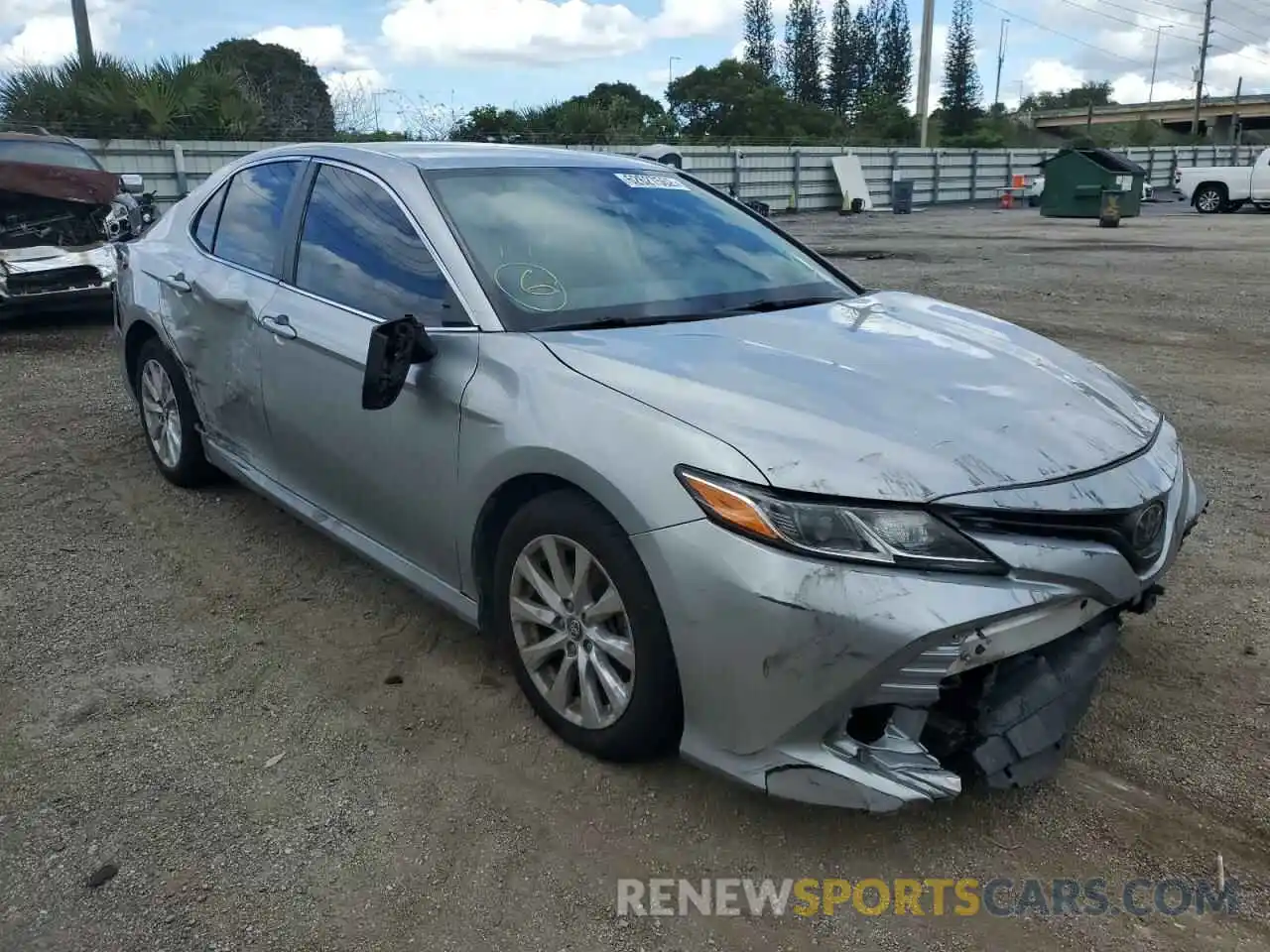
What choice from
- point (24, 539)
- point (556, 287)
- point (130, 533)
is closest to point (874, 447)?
point (556, 287)

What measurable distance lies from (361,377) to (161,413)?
216cm

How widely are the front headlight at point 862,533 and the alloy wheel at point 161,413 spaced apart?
11.0 ft

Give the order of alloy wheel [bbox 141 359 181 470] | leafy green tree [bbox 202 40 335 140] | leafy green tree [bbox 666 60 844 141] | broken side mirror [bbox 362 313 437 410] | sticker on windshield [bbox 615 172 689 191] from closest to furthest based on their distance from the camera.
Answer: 1. broken side mirror [bbox 362 313 437 410]
2. sticker on windshield [bbox 615 172 689 191]
3. alloy wheel [bbox 141 359 181 470]
4. leafy green tree [bbox 202 40 335 140]
5. leafy green tree [bbox 666 60 844 141]

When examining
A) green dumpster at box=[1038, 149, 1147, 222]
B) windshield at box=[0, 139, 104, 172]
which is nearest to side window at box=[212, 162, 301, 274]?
windshield at box=[0, 139, 104, 172]

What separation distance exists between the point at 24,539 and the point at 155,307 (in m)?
1.15

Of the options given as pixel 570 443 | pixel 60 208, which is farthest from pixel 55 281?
pixel 570 443

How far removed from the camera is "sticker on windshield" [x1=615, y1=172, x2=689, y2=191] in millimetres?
3791

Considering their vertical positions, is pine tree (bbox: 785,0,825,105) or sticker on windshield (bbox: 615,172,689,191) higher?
pine tree (bbox: 785,0,825,105)

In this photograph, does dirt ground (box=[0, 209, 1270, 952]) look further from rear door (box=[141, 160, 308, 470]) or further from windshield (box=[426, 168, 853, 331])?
windshield (box=[426, 168, 853, 331])

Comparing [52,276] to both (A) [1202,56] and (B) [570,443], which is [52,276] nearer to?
(B) [570,443]

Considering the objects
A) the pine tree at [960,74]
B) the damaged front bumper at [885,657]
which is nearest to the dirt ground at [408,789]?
the damaged front bumper at [885,657]

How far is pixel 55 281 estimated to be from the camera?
357 inches

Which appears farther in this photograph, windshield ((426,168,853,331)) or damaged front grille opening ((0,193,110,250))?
damaged front grille opening ((0,193,110,250))

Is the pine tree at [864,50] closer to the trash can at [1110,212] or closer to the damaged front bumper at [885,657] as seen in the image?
the trash can at [1110,212]
